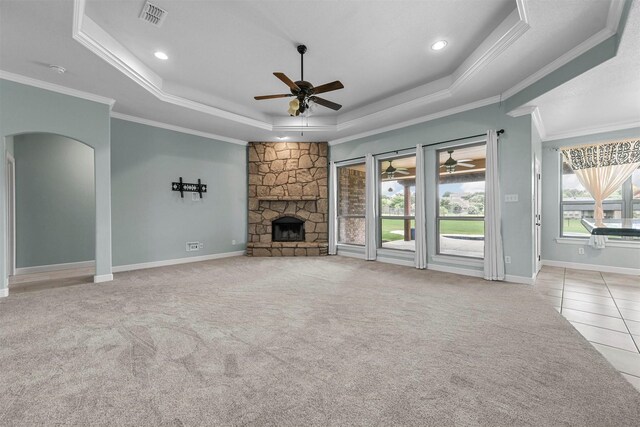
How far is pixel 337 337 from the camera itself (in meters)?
2.34

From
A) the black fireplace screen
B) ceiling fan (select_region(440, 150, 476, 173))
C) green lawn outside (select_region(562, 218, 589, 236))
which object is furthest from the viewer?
the black fireplace screen

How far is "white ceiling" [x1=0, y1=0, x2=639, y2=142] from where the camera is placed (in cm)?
269

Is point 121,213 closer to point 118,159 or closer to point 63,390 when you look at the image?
point 118,159

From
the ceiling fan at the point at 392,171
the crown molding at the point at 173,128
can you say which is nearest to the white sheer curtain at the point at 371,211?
the ceiling fan at the point at 392,171

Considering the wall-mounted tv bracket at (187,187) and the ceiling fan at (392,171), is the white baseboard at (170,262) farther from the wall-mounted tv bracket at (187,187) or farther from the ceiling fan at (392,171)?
the ceiling fan at (392,171)

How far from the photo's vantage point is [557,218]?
5.42 m

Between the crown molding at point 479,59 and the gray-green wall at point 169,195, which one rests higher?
the crown molding at point 479,59

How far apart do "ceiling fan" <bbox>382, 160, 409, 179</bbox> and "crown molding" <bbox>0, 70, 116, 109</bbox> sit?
5.26 metres

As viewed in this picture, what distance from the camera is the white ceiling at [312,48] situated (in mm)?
2689

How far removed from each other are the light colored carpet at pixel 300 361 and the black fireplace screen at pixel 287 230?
11.4 feet

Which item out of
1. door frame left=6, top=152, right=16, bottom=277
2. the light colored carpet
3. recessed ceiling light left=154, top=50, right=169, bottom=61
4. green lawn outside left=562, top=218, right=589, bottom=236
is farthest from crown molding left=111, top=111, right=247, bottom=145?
green lawn outside left=562, top=218, right=589, bottom=236

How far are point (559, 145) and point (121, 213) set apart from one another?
28.2 ft

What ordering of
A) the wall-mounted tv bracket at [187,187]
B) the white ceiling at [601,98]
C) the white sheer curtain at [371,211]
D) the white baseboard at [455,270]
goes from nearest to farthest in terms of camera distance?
the white ceiling at [601,98] → the white baseboard at [455,270] → the wall-mounted tv bracket at [187,187] → the white sheer curtain at [371,211]

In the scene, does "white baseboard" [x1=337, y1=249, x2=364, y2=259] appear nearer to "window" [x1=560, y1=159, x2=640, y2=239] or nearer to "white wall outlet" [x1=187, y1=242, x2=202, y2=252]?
"white wall outlet" [x1=187, y1=242, x2=202, y2=252]
